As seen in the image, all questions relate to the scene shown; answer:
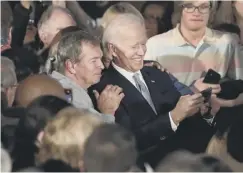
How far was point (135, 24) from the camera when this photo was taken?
373cm

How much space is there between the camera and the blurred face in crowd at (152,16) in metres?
5.09

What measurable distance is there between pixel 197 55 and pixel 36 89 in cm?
168

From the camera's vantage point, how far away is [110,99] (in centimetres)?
354

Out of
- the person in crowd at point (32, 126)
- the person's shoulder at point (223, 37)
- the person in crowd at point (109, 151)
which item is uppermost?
the person in crowd at point (109, 151)

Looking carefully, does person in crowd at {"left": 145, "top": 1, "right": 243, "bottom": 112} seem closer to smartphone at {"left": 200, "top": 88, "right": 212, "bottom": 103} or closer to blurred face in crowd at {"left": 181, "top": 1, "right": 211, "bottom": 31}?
blurred face in crowd at {"left": 181, "top": 1, "right": 211, "bottom": 31}

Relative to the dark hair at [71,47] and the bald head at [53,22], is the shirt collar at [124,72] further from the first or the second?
the bald head at [53,22]

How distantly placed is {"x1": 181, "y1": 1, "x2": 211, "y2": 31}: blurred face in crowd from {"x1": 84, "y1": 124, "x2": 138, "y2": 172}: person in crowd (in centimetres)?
212

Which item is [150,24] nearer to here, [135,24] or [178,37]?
[178,37]

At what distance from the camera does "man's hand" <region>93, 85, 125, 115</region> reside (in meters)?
3.53

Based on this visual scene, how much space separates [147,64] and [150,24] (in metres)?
1.20

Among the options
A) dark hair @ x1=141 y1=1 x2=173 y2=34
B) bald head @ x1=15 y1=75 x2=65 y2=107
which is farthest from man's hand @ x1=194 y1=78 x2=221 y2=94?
dark hair @ x1=141 y1=1 x2=173 y2=34

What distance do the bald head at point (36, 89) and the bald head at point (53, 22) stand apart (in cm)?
121

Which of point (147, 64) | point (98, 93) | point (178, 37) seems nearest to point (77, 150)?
point (98, 93)

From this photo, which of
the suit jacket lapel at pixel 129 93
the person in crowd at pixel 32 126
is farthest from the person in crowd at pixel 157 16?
the person in crowd at pixel 32 126
